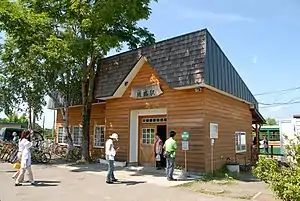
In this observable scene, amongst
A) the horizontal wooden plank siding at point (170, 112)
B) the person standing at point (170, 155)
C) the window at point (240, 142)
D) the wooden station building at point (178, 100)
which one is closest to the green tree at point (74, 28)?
the wooden station building at point (178, 100)

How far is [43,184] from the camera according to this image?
1074 cm

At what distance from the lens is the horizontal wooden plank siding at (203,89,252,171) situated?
13.7 m

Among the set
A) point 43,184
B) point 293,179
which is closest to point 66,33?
point 43,184

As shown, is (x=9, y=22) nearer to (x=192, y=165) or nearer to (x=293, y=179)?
(x=192, y=165)

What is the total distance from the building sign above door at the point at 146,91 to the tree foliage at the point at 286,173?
7568 millimetres

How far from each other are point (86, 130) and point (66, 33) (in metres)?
5.41

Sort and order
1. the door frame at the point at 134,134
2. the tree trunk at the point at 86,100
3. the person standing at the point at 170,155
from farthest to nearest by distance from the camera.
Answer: the tree trunk at the point at 86,100
the door frame at the point at 134,134
the person standing at the point at 170,155

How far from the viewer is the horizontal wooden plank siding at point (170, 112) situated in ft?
44.0

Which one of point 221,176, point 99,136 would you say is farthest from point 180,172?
point 99,136

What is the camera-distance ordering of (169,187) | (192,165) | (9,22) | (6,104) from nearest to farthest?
(169,187), (192,165), (9,22), (6,104)

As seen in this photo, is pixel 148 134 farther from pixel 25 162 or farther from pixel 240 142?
pixel 25 162

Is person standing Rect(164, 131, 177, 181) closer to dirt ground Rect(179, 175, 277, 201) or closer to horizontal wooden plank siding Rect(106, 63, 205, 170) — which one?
dirt ground Rect(179, 175, 277, 201)

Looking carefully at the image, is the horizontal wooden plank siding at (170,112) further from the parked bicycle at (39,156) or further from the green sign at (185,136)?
the parked bicycle at (39,156)

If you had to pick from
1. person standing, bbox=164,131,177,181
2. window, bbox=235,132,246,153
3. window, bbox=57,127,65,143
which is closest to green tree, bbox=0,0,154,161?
person standing, bbox=164,131,177,181
